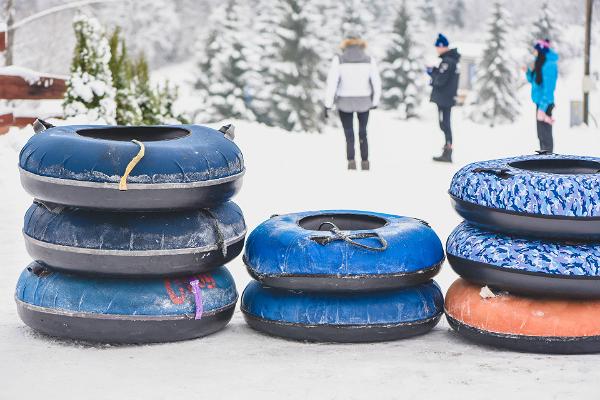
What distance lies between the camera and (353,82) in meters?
12.5

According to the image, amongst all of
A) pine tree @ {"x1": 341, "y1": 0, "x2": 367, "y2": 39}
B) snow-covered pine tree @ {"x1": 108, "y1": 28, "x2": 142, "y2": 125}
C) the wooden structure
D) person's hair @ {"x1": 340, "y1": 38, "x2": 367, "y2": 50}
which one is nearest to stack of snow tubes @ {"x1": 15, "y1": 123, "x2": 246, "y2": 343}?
person's hair @ {"x1": 340, "y1": 38, "x2": 367, "y2": 50}

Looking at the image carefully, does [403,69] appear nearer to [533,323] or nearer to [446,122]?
[446,122]

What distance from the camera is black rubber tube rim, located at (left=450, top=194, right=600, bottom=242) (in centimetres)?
455

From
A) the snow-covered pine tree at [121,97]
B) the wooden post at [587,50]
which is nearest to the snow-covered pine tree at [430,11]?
the wooden post at [587,50]

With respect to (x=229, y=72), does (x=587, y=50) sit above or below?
above

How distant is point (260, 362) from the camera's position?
4.37 m

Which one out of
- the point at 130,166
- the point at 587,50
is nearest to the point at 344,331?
the point at 130,166

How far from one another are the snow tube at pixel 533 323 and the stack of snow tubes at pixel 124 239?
50.5 inches

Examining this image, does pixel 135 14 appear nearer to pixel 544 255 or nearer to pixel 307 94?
pixel 307 94

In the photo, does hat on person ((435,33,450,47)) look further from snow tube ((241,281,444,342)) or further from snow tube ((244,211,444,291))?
snow tube ((241,281,444,342))

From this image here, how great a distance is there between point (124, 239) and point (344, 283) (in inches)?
42.1

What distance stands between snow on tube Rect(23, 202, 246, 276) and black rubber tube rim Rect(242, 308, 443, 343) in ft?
1.52

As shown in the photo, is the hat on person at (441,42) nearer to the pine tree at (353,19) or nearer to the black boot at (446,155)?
the black boot at (446,155)

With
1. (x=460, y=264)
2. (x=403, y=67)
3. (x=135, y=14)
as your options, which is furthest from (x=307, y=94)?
(x=460, y=264)
